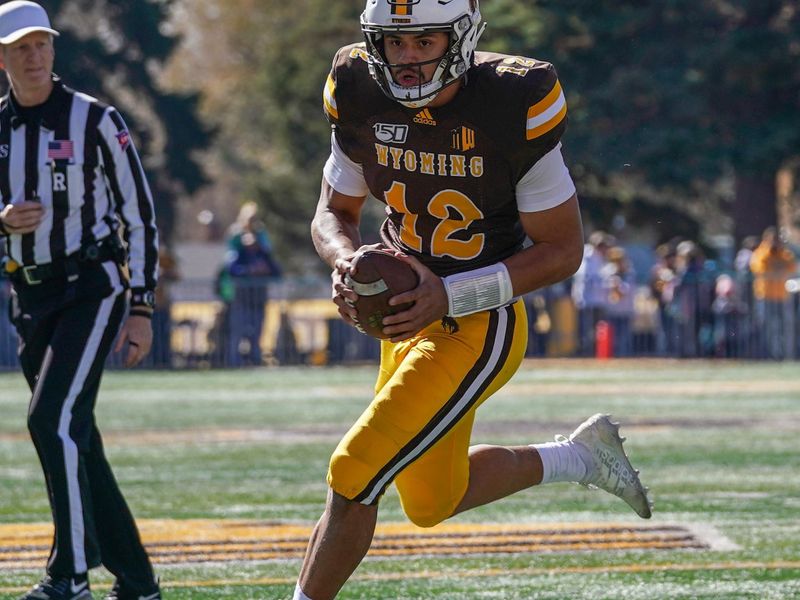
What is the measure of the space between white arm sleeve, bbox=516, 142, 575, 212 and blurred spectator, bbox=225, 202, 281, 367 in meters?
14.0

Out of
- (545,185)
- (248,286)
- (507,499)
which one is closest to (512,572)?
(545,185)

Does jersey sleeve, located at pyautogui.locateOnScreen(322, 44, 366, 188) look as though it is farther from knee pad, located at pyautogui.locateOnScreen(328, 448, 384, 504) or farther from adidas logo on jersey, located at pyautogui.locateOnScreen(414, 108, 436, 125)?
knee pad, located at pyautogui.locateOnScreen(328, 448, 384, 504)

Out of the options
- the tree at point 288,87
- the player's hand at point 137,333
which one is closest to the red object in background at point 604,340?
the player's hand at point 137,333

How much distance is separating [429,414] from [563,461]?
0.93 metres

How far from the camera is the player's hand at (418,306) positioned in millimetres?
4203

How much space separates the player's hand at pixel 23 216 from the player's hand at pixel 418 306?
49.9 inches

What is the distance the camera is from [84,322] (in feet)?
16.5

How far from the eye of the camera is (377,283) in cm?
420

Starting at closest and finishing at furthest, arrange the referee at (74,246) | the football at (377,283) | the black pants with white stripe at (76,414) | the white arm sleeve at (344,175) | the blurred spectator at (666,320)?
the football at (377,283) < the white arm sleeve at (344,175) < the black pants with white stripe at (76,414) < the referee at (74,246) < the blurred spectator at (666,320)

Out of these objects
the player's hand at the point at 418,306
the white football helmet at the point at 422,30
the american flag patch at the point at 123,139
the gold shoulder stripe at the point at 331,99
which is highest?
the white football helmet at the point at 422,30

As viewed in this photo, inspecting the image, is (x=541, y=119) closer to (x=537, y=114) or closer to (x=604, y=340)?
(x=537, y=114)

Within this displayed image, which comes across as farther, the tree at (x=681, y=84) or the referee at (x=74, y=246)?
the tree at (x=681, y=84)

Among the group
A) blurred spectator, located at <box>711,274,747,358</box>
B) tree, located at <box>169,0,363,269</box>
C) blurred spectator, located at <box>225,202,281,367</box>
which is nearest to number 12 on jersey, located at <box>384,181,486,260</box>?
blurred spectator, located at <box>225,202,281,367</box>

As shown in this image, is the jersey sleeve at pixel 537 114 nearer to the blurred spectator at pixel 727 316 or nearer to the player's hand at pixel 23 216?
the player's hand at pixel 23 216
